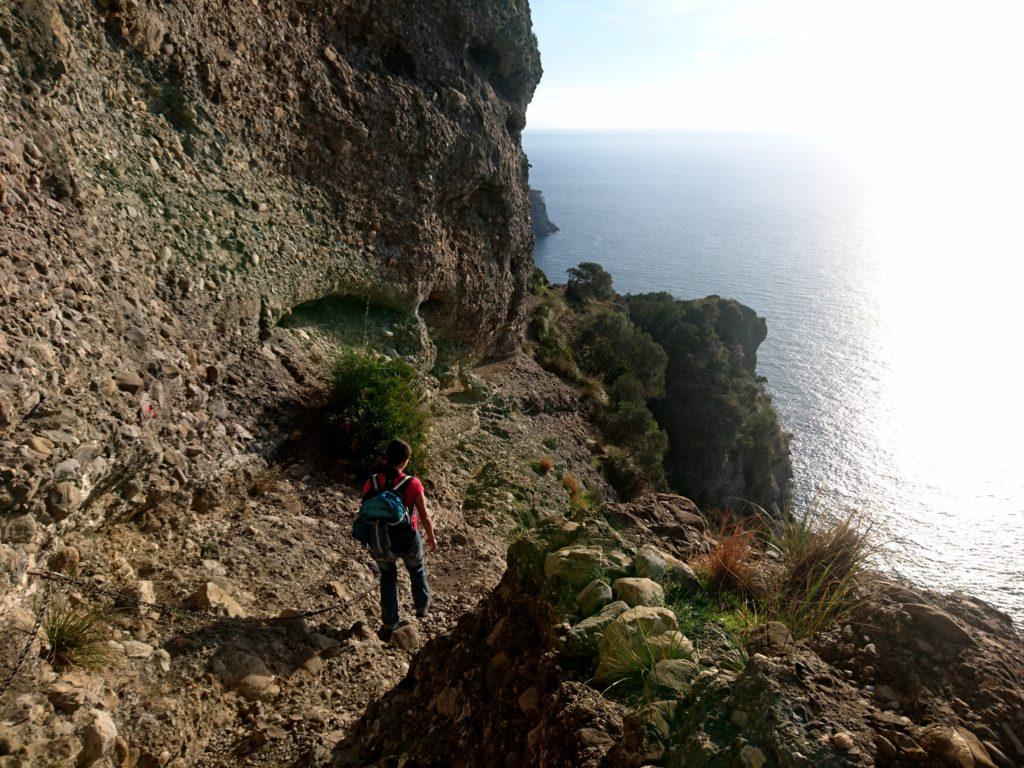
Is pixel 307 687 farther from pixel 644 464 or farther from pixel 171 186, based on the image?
pixel 644 464

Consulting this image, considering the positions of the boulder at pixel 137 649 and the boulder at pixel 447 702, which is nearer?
the boulder at pixel 447 702

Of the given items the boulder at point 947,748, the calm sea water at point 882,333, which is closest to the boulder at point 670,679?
the boulder at point 947,748

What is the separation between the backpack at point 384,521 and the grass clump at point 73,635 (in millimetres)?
2312

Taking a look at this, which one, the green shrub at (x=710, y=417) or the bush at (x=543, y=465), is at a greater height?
the bush at (x=543, y=465)

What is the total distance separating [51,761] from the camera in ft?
13.2

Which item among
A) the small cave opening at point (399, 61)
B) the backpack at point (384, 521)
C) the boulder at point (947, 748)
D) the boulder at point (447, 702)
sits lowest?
the boulder at point (447, 702)

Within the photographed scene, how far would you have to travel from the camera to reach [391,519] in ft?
20.2

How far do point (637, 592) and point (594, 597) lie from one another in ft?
1.23

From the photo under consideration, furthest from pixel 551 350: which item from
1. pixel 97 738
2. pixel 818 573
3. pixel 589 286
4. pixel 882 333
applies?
pixel 882 333

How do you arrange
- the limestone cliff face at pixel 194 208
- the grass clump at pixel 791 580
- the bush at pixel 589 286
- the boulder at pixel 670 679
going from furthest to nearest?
1. the bush at pixel 589 286
2. the limestone cliff face at pixel 194 208
3. the grass clump at pixel 791 580
4. the boulder at pixel 670 679

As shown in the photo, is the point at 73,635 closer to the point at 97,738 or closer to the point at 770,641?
the point at 97,738

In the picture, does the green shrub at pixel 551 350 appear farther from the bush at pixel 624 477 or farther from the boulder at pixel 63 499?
the boulder at pixel 63 499

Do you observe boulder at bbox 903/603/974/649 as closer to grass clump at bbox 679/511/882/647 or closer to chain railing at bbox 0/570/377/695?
grass clump at bbox 679/511/882/647

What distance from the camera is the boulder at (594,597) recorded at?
4984mm
